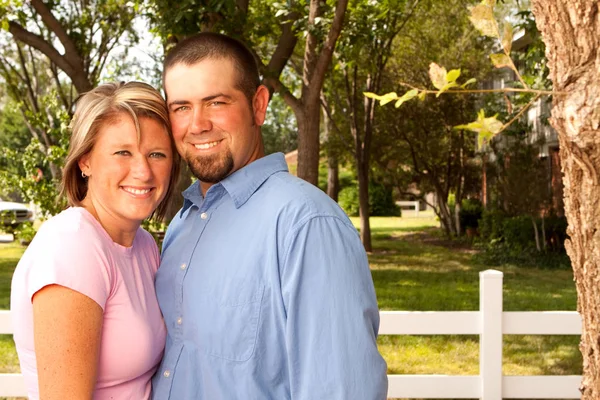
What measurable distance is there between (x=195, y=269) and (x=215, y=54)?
0.63 meters

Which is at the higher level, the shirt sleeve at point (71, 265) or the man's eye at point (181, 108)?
the man's eye at point (181, 108)

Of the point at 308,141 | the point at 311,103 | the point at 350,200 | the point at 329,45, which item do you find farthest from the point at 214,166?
the point at 350,200

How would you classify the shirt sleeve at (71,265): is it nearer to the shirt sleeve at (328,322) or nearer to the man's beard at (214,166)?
the man's beard at (214,166)

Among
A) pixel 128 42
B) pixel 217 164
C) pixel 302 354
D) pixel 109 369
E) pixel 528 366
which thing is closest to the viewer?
pixel 302 354

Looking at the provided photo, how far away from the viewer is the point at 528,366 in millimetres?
8453

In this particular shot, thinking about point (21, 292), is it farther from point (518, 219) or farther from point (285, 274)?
point (518, 219)

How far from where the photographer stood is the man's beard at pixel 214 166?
227 centimetres

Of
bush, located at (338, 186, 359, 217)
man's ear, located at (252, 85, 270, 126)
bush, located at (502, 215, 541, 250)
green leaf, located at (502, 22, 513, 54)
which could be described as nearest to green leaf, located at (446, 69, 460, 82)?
green leaf, located at (502, 22, 513, 54)

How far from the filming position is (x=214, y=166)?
228 cm

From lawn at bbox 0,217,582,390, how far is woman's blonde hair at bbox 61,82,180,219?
6.21 meters

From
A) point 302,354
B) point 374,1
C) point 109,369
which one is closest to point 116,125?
point 109,369

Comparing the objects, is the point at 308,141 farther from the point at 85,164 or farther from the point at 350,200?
the point at 350,200

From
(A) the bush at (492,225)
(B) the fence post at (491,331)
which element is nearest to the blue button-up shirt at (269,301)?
(B) the fence post at (491,331)

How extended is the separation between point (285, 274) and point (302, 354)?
7.9 inches
